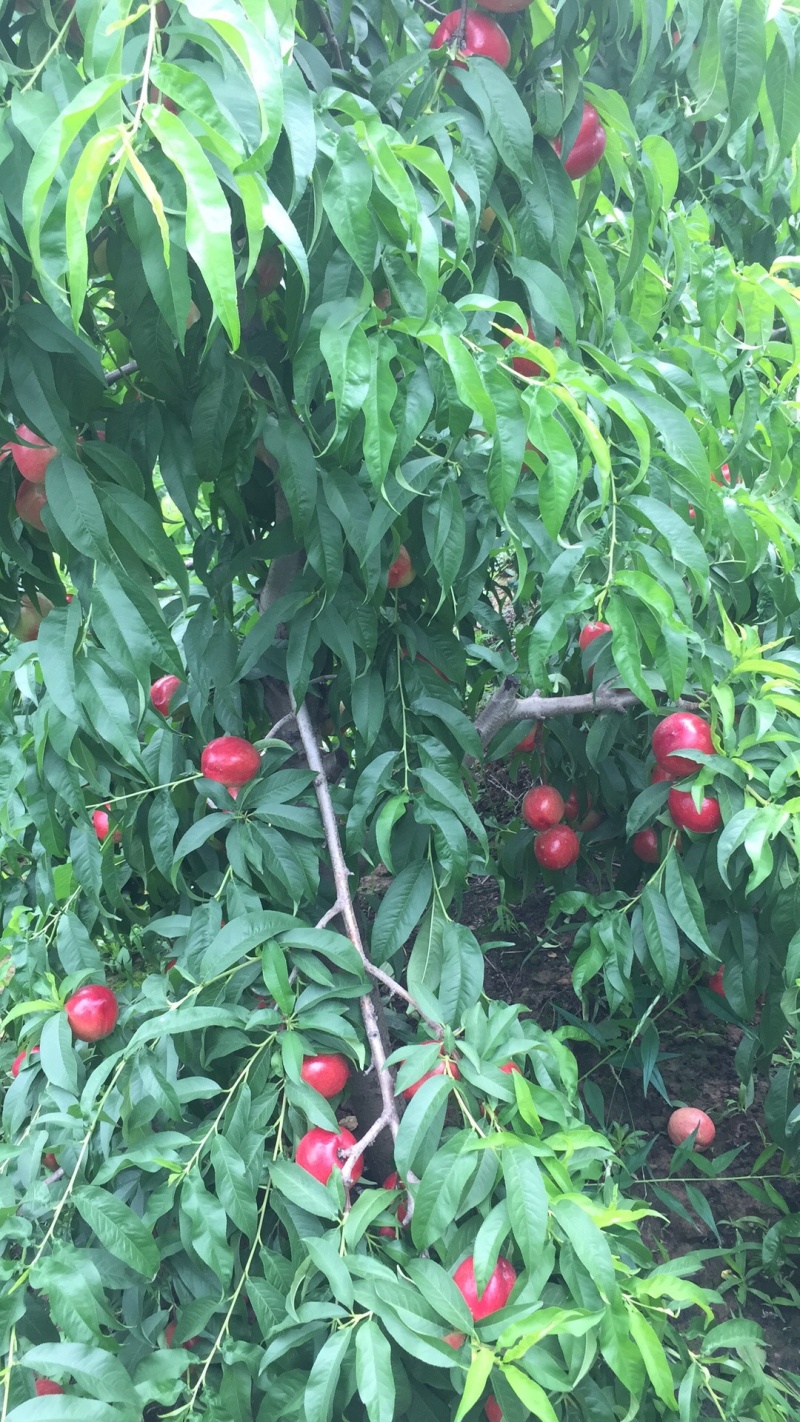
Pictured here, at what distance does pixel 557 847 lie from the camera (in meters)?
1.67

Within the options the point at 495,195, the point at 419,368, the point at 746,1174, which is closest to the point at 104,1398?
the point at 419,368

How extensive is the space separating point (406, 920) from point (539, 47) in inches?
37.1

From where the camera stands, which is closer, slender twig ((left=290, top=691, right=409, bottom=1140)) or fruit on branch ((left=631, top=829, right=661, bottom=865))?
slender twig ((left=290, top=691, right=409, bottom=1140))

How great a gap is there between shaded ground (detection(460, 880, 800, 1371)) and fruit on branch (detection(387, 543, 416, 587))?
1.07 metres

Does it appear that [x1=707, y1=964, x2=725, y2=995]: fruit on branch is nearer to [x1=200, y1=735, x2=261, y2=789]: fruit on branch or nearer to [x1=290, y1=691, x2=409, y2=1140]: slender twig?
[x1=290, y1=691, x2=409, y2=1140]: slender twig

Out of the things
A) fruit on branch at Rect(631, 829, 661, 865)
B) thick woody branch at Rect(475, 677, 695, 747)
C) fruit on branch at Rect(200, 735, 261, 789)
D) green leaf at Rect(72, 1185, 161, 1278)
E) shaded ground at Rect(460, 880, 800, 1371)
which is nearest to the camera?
green leaf at Rect(72, 1185, 161, 1278)

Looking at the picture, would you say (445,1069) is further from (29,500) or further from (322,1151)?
(29,500)

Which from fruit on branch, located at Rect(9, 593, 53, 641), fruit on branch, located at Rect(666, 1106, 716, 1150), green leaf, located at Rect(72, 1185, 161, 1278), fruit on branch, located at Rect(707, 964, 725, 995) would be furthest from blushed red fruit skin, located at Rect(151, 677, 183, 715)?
fruit on branch, located at Rect(666, 1106, 716, 1150)

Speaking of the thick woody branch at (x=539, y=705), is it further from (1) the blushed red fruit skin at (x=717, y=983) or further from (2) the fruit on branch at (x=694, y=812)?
(1) the blushed red fruit skin at (x=717, y=983)

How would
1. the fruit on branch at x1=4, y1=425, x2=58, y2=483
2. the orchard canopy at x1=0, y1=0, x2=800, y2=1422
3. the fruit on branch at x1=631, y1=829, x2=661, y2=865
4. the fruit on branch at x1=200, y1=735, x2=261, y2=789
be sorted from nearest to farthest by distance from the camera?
the orchard canopy at x1=0, y1=0, x2=800, y2=1422 → the fruit on branch at x1=4, y1=425, x2=58, y2=483 → the fruit on branch at x1=200, y1=735, x2=261, y2=789 → the fruit on branch at x1=631, y1=829, x2=661, y2=865

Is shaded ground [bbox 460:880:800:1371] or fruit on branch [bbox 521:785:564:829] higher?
fruit on branch [bbox 521:785:564:829]

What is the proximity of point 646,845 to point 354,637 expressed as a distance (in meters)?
0.80

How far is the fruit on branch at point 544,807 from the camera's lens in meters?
1.69

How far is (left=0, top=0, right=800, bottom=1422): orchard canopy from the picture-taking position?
69 centimetres
